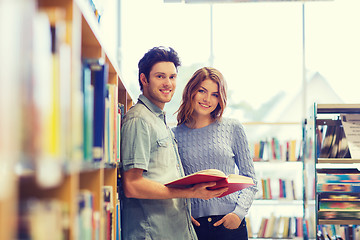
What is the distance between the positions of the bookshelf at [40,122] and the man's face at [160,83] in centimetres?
89

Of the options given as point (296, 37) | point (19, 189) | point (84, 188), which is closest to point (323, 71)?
point (296, 37)

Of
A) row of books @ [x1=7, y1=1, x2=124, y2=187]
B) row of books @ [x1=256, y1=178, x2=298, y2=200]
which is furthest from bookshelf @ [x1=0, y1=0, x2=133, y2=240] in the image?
row of books @ [x1=256, y1=178, x2=298, y2=200]

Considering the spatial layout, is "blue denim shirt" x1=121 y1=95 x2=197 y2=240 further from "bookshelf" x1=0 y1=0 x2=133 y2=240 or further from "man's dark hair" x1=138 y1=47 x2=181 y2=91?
"bookshelf" x1=0 y1=0 x2=133 y2=240

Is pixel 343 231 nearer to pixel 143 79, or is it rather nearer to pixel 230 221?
pixel 230 221

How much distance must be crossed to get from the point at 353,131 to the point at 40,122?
8.27 feet

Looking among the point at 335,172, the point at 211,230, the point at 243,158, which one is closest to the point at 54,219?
the point at 211,230

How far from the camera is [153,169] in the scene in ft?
5.37

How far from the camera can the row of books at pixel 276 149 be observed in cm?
459

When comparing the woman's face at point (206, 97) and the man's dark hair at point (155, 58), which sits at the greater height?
the man's dark hair at point (155, 58)

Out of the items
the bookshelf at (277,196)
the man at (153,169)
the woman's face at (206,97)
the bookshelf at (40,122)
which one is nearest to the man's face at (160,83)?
the man at (153,169)

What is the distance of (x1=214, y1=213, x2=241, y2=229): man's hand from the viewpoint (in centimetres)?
198

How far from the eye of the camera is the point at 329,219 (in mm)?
2689

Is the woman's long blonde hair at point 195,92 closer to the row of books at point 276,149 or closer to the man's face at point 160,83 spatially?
the man's face at point 160,83

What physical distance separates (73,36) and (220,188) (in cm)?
111
